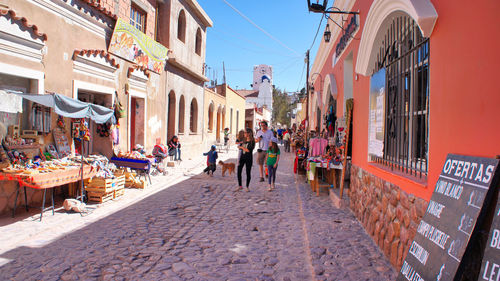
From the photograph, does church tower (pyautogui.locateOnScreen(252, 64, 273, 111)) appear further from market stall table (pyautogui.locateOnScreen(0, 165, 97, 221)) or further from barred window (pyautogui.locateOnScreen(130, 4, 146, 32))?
market stall table (pyautogui.locateOnScreen(0, 165, 97, 221))

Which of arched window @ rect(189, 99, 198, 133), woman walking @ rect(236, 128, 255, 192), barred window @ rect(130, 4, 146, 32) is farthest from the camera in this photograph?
arched window @ rect(189, 99, 198, 133)

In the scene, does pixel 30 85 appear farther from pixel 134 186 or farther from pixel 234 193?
pixel 234 193

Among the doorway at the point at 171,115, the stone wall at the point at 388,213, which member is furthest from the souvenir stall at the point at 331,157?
the doorway at the point at 171,115

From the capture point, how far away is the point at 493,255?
6.25 feet

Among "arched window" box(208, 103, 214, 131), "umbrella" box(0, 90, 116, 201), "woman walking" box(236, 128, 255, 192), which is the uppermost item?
"arched window" box(208, 103, 214, 131)

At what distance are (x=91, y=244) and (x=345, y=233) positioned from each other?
11.8ft

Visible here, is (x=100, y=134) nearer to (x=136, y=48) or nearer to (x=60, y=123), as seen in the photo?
(x=60, y=123)

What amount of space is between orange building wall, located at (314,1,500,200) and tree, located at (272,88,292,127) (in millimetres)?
55606

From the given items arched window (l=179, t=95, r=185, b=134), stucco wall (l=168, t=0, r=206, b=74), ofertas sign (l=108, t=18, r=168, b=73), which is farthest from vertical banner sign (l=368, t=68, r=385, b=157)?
arched window (l=179, t=95, r=185, b=134)

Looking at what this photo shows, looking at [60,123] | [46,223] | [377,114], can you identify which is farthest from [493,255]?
[60,123]

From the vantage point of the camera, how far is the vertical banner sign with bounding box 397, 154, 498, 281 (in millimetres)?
2178

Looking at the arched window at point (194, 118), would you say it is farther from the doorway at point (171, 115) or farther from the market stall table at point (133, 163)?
the market stall table at point (133, 163)

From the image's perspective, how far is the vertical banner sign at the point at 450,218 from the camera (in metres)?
2.18

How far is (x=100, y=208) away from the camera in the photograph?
6.34m
